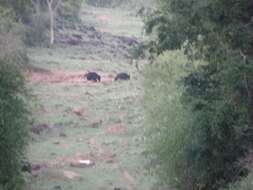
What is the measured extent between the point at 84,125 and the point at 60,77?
12270mm

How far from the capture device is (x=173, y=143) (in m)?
18.2

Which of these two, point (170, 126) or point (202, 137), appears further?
point (170, 126)

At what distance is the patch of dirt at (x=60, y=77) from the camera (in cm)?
4245

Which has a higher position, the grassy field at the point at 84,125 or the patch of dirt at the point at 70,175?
the patch of dirt at the point at 70,175

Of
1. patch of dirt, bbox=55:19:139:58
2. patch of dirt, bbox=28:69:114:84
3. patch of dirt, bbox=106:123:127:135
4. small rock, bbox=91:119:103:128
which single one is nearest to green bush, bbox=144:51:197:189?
patch of dirt, bbox=106:123:127:135

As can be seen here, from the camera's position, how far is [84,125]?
31750mm

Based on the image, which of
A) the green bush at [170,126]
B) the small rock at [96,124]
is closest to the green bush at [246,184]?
the green bush at [170,126]

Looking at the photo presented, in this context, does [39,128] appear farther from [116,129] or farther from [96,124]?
→ [116,129]

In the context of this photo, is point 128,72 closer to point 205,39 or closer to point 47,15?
point 47,15

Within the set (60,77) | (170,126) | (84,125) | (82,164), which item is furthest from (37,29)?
(170,126)

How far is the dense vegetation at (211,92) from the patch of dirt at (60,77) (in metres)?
24.6

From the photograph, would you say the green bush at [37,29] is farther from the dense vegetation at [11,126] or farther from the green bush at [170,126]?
the dense vegetation at [11,126]

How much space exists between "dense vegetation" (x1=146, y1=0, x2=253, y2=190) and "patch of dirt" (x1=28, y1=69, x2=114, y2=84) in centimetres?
2461

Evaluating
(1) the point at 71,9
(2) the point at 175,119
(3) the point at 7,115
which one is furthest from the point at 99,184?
(1) the point at 71,9
